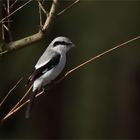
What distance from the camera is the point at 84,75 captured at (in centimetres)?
941

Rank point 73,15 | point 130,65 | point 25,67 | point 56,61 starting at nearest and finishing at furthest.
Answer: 1. point 56,61
2. point 25,67
3. point 73,15
4. point 130,65

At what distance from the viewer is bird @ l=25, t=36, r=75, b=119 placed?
14.2 ft

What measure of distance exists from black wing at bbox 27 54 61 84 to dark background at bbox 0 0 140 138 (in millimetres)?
4050

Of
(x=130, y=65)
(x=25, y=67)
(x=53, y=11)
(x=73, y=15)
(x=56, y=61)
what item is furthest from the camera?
(x=130, y=65)

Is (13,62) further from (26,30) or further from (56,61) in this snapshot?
(56,61)

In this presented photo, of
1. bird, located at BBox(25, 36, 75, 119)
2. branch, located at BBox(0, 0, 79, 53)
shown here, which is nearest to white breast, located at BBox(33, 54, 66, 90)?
bird, located at BBox(25, 36, 75, 119)

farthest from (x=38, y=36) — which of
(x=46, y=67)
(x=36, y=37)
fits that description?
(x=46, y=67)

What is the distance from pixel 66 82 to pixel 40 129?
0.83 m

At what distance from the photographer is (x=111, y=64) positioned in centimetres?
977

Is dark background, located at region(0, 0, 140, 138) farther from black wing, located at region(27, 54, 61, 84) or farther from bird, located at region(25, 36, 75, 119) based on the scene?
black wing, located at region(27, 54, 61, 84)

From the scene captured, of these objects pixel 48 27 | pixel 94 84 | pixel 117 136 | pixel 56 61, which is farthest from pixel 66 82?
pixel 48 27

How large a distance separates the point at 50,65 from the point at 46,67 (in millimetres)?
62

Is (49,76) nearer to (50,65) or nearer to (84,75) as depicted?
(50,65)

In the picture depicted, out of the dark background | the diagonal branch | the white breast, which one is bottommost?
the dark background
